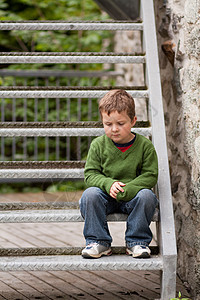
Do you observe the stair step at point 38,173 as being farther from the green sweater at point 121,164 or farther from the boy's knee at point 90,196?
the boy's knee at point 90,196

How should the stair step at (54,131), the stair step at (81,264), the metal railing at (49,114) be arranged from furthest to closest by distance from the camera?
the metal railing at (49,114), the stair step at (54,131), the stair step at (81,264)

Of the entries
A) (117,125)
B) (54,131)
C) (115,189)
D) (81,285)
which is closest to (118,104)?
(117,125)

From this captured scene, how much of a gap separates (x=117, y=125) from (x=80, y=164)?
0.51 metres

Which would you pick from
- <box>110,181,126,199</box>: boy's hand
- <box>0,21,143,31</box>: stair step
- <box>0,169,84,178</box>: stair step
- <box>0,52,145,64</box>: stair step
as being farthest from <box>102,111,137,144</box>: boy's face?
<box>0,21,143,31</box>: stair step

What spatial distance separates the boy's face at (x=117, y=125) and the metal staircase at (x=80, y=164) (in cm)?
27

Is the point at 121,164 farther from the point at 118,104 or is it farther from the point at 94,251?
the point at 94,251

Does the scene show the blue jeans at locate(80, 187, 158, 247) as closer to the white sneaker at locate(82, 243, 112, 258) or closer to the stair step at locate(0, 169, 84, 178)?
the white sneaker at locate(82, 243, 112, 258)

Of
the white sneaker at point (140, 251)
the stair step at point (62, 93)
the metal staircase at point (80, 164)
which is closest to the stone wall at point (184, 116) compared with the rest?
the metal staircase at point (80, 164)

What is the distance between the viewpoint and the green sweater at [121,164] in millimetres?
2936

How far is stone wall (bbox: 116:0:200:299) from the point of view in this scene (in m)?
3.08

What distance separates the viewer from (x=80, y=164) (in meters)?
3.36

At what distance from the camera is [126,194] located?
2861mm

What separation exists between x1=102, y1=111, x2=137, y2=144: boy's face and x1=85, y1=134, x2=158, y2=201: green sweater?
82 mm

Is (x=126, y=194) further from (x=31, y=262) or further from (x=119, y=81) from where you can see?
(x=119, y=81)
